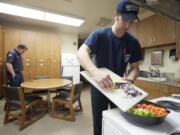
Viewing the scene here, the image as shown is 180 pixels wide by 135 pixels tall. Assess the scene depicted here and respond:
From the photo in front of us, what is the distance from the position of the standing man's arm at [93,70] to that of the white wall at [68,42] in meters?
4.89

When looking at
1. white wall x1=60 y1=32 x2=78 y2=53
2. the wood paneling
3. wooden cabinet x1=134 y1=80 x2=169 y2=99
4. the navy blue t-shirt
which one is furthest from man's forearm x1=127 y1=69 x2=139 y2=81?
white wall x1=60 y1=32 x2=78 y2=53

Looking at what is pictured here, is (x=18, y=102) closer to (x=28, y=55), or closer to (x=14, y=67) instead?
(x=14, y=67)

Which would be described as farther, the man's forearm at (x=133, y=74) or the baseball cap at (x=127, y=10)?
the man's forearm at (x=133, y=74)

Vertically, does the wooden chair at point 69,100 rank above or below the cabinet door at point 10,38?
below

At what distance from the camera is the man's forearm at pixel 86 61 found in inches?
34.4

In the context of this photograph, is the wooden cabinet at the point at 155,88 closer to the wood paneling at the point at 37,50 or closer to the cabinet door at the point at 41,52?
the wood paneling at the point at 37,50

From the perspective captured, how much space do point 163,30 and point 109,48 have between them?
2596 millimetres

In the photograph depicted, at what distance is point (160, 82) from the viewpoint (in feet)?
9.43

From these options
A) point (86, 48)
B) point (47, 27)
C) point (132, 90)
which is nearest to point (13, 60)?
point (47, 27)

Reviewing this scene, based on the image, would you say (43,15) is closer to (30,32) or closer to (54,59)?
(30,32)

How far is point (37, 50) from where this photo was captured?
15.9ft

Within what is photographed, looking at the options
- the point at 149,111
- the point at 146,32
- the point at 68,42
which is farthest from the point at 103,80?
the point at 68,42

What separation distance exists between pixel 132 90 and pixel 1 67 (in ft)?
14.4

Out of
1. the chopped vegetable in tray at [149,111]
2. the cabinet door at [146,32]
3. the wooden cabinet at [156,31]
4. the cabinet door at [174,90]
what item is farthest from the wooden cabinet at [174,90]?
the chopped vegetable in tray at [149,111]
